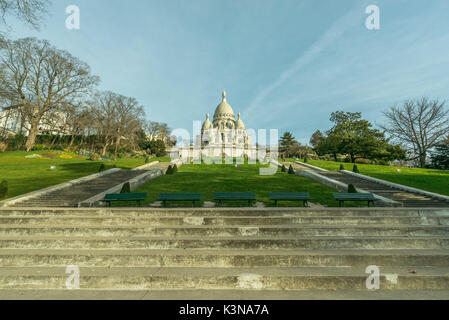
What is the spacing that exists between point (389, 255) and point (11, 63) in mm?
48917

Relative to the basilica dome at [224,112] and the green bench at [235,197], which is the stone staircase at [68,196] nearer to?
the green bench at [235,197]

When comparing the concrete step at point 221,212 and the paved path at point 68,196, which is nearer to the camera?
the concrete step at point 221,212

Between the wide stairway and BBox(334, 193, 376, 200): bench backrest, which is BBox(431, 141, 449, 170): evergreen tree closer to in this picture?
BBox(334, 193, 376, 200): bench backrest

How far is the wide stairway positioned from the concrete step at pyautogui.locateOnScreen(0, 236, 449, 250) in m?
0.03

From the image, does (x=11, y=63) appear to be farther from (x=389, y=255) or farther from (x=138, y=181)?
(x=389, y=255)

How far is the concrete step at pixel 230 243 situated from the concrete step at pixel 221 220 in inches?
46.4

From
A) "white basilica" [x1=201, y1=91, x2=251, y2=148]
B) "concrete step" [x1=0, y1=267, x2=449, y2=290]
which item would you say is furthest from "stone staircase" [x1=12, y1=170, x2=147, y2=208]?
"white basilica" [x1=201, y1=91, x2=251, y2=148]

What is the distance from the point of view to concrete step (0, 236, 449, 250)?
220 inches

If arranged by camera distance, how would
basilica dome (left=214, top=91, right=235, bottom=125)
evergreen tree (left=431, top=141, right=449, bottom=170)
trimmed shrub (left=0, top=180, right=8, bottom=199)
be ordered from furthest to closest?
basilica dome (left=214, top=91, right=235, bottom=125) < evergreen tree (left=431, top=141, right=449, bottom=170) < trimmed shrub (left=0, top=180, right=8, bottom=199)

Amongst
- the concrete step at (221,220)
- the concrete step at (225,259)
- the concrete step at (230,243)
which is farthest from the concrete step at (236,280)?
the concrete step at (221,220)

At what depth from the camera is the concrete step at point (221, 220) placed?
275 inches

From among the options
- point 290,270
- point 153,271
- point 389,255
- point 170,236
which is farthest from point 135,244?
point 389,255

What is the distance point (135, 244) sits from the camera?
5.70 meters

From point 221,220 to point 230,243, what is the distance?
1.44 m
